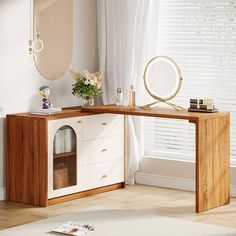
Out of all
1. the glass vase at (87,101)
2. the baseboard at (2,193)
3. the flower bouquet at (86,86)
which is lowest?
the baseboard at (2,193)

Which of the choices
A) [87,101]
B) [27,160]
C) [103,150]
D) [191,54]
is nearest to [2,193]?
[27,160]

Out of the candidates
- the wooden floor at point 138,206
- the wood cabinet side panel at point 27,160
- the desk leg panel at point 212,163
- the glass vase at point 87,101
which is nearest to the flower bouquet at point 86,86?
the glass vase at point 87,101

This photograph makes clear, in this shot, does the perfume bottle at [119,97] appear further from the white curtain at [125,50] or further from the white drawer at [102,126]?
the white curtain at [125,50]

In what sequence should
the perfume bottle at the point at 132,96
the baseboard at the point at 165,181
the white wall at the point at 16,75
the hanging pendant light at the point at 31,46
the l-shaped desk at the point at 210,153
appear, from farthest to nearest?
1. the baseboard at the point at 165,181
2. the perfume bottle at the point at 132,96
3. the hanging pendant light at the point at 31,46
4. the white wall at the point at 16,75
5. the l-shaped desk at the point at 210,153

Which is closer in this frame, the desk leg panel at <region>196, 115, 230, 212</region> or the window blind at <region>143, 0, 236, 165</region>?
the desk leg panel at <region>196, 115, 230, 212</region>

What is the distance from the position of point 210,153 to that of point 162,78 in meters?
0.83

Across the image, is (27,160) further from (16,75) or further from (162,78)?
(162,78)

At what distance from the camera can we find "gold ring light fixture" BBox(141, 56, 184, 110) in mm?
5707

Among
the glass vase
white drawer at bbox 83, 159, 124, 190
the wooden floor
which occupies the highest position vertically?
the glass vase

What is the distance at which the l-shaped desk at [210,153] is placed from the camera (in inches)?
206

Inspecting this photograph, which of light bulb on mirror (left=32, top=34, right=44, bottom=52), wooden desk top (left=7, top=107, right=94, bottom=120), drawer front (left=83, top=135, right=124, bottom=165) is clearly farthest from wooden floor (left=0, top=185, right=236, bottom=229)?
light bulb on mirror (left=32, top=34, right=44, bottom=52)

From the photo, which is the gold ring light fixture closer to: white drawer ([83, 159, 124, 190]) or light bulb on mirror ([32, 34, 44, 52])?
Answer: white drawer ([83, 159, 124, 190])

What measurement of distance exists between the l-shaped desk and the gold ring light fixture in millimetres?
170

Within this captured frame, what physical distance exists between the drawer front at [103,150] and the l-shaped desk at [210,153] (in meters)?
0.43
